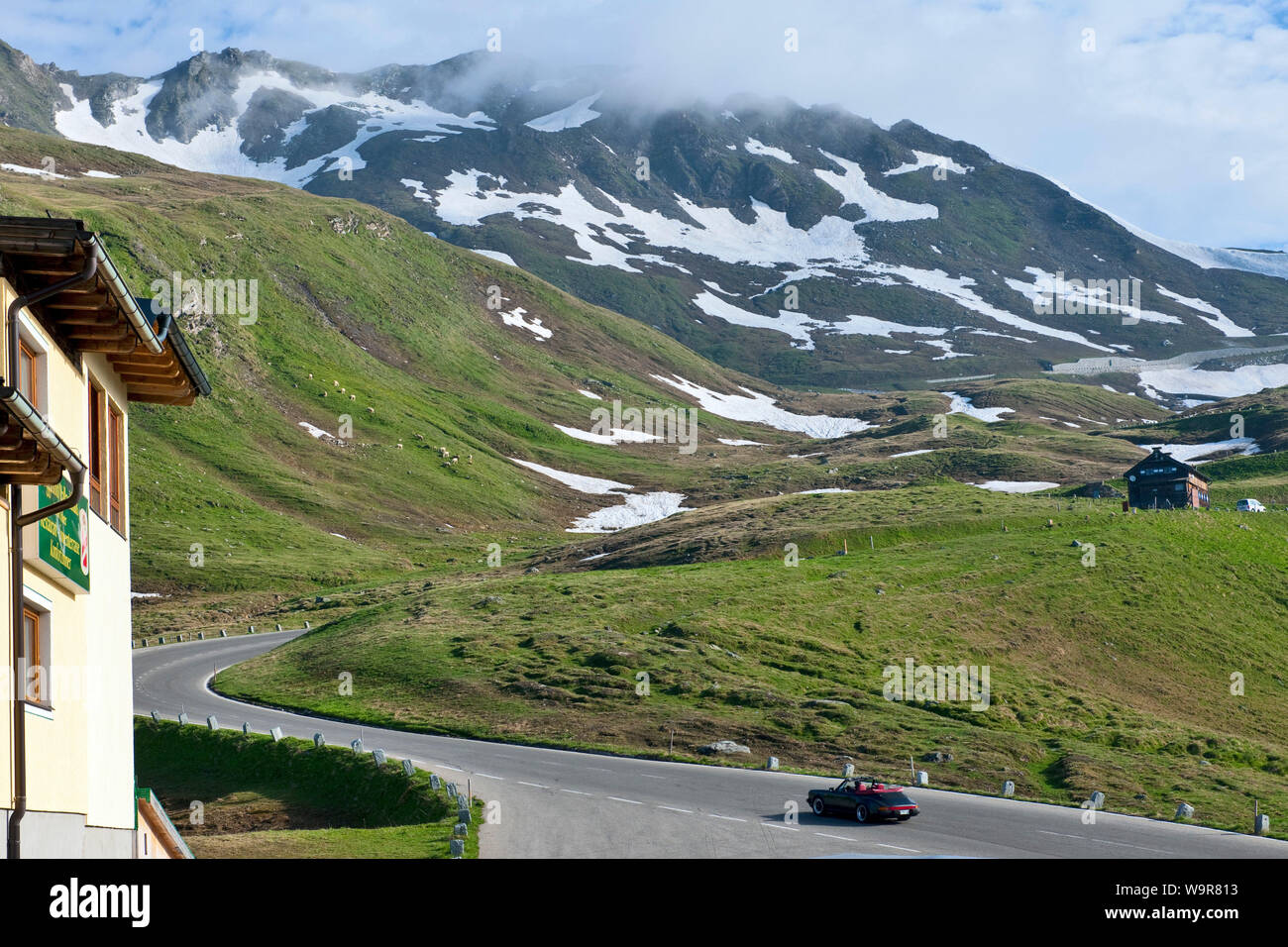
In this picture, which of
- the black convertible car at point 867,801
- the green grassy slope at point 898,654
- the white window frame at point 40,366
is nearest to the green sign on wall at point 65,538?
the white window frame at point 40,366

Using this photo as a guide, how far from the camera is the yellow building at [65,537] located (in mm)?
13273

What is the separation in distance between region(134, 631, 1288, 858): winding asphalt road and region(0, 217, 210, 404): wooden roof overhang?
14901 mm

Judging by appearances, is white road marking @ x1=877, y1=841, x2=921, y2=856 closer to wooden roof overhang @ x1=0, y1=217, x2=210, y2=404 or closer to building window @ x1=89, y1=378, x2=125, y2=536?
building window @ x1=89, y1=378, x2=125, y2=536

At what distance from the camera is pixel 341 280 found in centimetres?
18575

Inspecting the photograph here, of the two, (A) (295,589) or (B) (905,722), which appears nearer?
(B) (905,722)

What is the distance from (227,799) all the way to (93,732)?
28.3 meters

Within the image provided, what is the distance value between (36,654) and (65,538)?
1.66m

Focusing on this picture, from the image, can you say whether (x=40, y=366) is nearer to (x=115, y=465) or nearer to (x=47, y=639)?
(x=47, y=639)

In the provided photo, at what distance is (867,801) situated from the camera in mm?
33188

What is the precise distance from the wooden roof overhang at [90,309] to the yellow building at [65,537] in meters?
0.02

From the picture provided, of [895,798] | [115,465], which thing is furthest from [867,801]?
[115,465]
